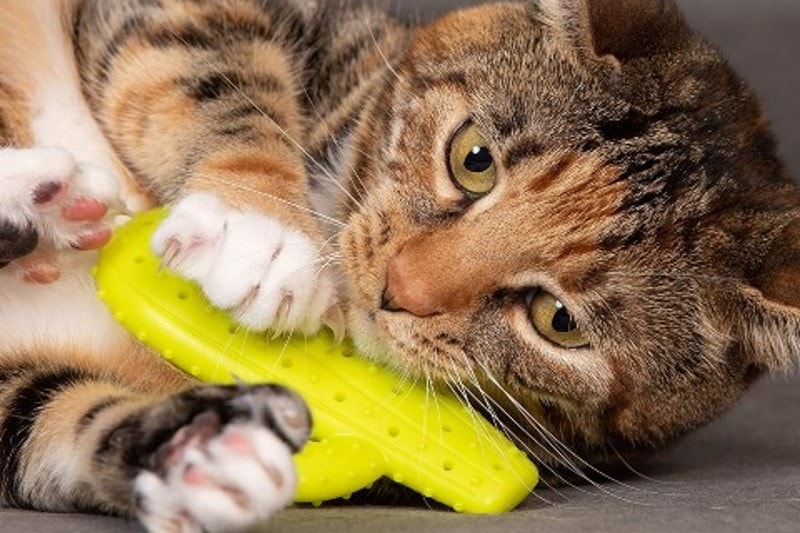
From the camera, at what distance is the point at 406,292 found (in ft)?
4.88

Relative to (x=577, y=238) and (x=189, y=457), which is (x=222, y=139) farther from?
(x=189, y=457)

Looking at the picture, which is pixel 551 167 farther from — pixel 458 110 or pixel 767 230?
pixel 767 230

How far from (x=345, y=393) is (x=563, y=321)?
0.26m

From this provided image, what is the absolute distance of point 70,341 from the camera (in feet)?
5.41

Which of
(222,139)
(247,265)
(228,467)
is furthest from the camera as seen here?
(222,139)

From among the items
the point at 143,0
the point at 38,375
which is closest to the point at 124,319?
Result: the point at 38,375

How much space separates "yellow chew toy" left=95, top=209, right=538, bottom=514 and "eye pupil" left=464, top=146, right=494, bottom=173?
10.0 inches

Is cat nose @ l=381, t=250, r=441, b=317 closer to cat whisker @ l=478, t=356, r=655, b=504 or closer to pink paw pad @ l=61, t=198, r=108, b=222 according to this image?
cat whisker @ l=478, t=356, r=655, b=504

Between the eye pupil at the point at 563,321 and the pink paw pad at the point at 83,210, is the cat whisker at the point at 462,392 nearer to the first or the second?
the eye pupil at the point at 563,321

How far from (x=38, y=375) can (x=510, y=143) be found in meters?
0.62

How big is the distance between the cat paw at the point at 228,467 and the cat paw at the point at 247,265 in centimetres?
24

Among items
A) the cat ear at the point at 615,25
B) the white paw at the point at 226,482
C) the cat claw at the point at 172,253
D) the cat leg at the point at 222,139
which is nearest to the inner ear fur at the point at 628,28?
the cat ear at the point at 615,25

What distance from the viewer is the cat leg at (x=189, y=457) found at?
1192 millimetres

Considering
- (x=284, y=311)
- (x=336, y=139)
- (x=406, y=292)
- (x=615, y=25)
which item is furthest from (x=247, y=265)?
(x=615, y=25)
